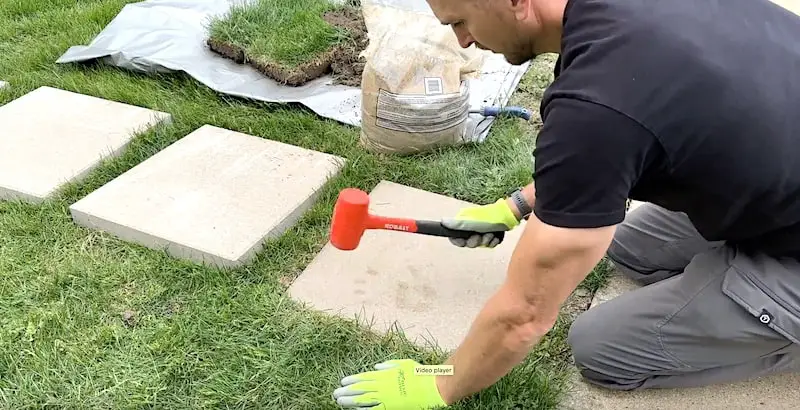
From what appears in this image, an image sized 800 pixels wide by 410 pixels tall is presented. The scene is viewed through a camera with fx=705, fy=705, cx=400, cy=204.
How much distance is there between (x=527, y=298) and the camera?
146cm

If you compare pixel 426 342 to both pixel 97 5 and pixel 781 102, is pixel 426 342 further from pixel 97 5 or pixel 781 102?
pixel 97 5

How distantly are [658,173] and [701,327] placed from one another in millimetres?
577

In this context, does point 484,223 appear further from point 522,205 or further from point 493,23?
point 493,23

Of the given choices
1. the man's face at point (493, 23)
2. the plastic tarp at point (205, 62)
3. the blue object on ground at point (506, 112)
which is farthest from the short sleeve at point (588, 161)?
the blue object on ground at point (506, 112)

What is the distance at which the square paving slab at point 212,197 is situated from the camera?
8.14 feet

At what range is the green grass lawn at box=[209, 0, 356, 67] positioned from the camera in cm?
354

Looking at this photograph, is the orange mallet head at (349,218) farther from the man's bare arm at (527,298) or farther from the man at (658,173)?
the man's bare arm at (527,298)

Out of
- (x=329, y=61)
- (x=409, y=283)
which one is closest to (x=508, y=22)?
(x=409, y=283)

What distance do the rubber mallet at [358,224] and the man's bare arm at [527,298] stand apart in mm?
523

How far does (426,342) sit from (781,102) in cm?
117

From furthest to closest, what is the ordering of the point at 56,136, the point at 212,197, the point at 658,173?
the point at 56,136, the point at 212,197, the point at 658,173

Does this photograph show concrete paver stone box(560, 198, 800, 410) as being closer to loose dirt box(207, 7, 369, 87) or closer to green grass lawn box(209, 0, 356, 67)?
loose dirt box(207, 7, 369, 87)

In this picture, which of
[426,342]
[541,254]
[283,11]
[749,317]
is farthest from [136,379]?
[283,11]

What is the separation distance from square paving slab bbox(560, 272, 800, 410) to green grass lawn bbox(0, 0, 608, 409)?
0.09m
